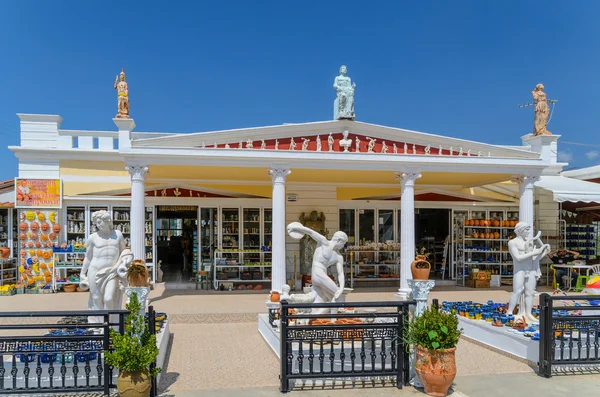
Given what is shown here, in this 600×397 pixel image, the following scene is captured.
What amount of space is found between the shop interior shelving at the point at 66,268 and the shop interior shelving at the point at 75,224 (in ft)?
1.78

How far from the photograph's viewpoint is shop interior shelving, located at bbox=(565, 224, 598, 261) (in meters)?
15.7

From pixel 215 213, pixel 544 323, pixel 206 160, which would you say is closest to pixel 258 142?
pixel 206 160

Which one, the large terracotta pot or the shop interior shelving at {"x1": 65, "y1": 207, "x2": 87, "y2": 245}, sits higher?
the shop interior shelving at {"x1": 65, "y1": 207, "x2": 87, "y2": 245}

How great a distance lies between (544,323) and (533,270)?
213 cm

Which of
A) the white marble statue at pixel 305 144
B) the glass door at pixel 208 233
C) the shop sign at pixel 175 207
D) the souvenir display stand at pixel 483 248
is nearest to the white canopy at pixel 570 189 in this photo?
the souvenir display stand at pixel 483 248

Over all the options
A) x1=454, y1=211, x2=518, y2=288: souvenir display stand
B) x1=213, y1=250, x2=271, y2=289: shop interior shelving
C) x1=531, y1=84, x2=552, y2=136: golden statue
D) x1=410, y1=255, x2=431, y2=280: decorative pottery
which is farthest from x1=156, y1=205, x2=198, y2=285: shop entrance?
x1=531, y1=84, x2=552, y2=136: golden statue

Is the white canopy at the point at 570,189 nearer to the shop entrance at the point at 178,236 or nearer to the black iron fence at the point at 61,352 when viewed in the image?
the shop entrance at the point at 178,236

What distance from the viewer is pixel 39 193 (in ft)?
42.0

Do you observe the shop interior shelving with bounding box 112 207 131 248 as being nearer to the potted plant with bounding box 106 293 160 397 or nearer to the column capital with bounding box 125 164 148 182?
the column capital with bounding box 125 164 148 182

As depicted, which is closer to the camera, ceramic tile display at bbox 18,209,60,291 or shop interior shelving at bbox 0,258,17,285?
ceramic tile display at bbox 18,209,60,291

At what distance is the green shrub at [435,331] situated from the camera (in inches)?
197

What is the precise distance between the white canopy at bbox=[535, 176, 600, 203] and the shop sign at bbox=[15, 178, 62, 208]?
14.6 m

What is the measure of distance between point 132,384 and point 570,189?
13429mm

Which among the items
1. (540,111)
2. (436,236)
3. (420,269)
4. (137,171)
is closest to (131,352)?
(420,269)
